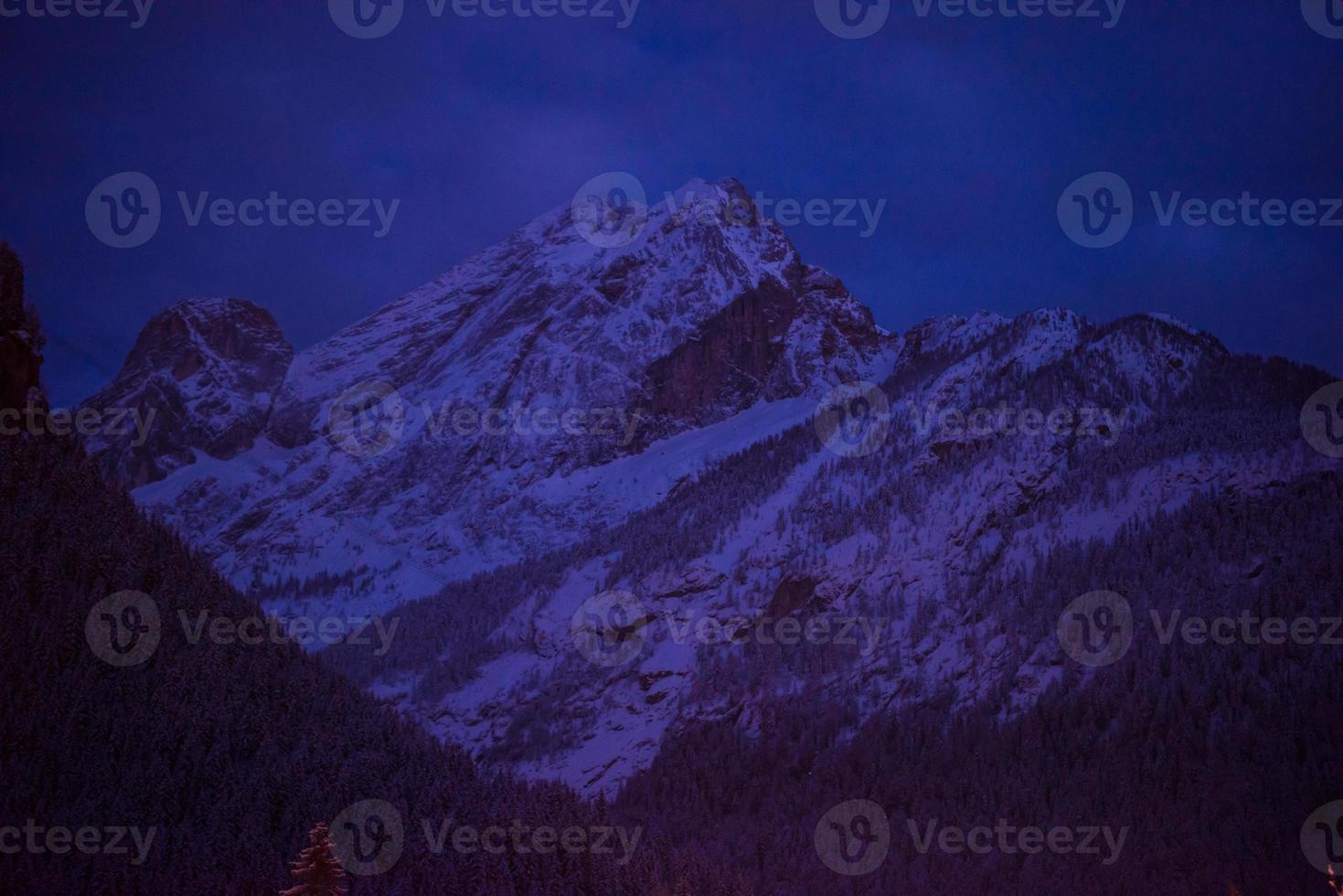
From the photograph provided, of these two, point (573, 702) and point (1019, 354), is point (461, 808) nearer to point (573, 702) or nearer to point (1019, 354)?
point (573, 702)

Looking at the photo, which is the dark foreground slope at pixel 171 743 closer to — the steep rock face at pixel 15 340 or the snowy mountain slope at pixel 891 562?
the steep rock face at pixel 15 340

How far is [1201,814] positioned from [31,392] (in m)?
87.5

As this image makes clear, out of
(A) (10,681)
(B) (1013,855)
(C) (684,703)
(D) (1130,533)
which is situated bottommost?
(B) (1013,855)

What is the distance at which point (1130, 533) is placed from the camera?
5428 inches

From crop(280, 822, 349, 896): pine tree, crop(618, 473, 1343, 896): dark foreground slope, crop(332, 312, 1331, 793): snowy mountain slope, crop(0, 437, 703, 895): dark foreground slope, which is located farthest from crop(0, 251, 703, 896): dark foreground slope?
crop(332, 312, 1331, 793): snowy mountain slope

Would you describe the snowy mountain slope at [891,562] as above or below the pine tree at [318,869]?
above

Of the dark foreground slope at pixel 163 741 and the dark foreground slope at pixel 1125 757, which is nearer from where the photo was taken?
the dark foreground slope at pixel 163 741

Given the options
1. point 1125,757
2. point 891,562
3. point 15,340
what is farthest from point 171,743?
point 891,562

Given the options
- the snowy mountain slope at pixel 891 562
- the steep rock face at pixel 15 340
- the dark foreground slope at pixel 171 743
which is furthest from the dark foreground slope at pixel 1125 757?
the steep rock face at pixel 15 340

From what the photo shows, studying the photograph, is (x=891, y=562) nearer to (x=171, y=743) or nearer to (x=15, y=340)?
(x=171, y=743)

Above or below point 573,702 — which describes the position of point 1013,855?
below

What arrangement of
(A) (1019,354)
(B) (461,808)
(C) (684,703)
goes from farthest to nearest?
(A) (1019,354) < (C) (684,703) < (B) (461,808)

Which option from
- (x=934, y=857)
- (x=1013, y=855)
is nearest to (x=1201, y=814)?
(x=1013, y=855)

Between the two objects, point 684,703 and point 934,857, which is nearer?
point 934,857
